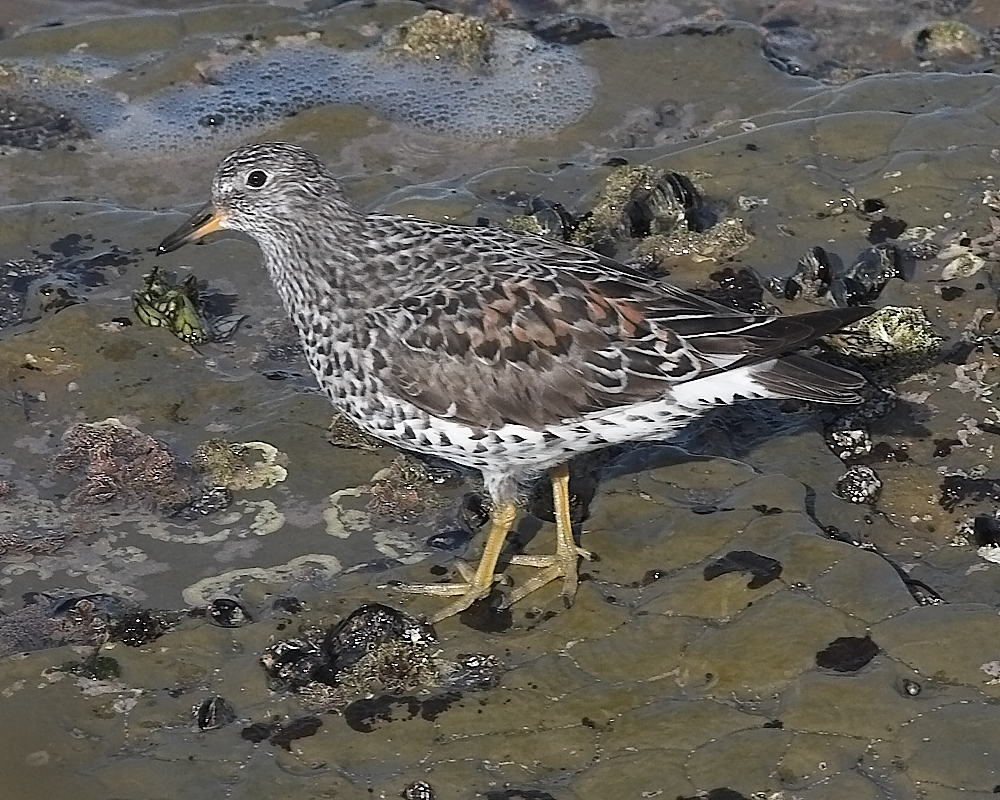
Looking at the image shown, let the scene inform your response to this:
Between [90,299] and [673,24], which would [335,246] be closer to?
[90,299]

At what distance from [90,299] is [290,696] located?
3.45 meters

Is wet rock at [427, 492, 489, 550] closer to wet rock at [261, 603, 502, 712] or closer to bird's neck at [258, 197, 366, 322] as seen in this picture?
wet rock at [261, 603, 502, 712]

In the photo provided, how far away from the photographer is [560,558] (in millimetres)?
6340

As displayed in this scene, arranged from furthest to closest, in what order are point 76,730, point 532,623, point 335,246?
point 335,246 < point 532,623 < point 76,730

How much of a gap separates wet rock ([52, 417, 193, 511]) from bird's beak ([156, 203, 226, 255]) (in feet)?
3.23

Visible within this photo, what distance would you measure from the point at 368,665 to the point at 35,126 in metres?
6.34

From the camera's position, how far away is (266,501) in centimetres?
689

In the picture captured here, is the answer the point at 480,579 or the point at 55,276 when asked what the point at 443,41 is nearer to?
the point at 55,276

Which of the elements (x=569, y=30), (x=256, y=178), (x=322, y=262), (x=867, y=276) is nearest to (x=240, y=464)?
(x=322, y=262)

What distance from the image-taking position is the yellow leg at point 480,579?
6.16 meters

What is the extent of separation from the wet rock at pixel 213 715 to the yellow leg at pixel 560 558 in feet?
4.45

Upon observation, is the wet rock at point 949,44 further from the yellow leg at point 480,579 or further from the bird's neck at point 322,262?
the yellow leg at point 480,579

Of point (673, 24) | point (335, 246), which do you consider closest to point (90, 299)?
point (335, 246)

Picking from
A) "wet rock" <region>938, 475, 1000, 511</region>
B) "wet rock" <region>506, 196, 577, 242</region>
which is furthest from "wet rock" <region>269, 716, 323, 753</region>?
A: "wet rock" <region>506, 196, 577, 242</region>
